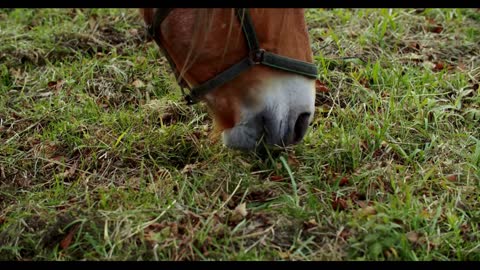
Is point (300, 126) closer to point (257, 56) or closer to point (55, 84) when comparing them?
point (257, 56)

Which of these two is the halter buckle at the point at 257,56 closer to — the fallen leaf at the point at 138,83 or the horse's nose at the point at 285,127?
the horse's nose at the point at 285,127

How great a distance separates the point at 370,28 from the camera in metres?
4.43

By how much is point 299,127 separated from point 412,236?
66cm

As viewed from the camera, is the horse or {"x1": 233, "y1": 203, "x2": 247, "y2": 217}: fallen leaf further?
{"x1": 233, "y1": 203, "x2": 247, "y2": 217}: fallen leaf

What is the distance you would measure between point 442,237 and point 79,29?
130 inches

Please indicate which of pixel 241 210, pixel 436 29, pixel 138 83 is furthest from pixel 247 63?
pixel 436 29

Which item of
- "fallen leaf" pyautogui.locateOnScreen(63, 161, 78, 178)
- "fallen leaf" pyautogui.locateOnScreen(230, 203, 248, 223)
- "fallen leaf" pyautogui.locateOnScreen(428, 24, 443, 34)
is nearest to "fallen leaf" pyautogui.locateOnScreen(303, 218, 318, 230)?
"fallen leaf" pyautogui.locateOnScreen(230, 203, 248, 223)

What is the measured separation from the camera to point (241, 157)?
3.08m

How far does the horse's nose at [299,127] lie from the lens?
265 cm

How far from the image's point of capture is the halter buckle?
8.27 ft

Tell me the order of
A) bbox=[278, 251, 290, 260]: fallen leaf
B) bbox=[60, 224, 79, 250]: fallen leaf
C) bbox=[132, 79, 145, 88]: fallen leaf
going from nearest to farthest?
bbox=[278, 251, 290, 260]: fallen leaf, bbox=[60, 224, 79, 250]: fallen leaf, bbox=[132, 79, 145, 88]: fallen leaf

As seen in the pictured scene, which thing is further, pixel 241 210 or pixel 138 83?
pixel 138 83

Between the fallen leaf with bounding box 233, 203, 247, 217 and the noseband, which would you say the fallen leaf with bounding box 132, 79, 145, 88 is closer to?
the noseband
